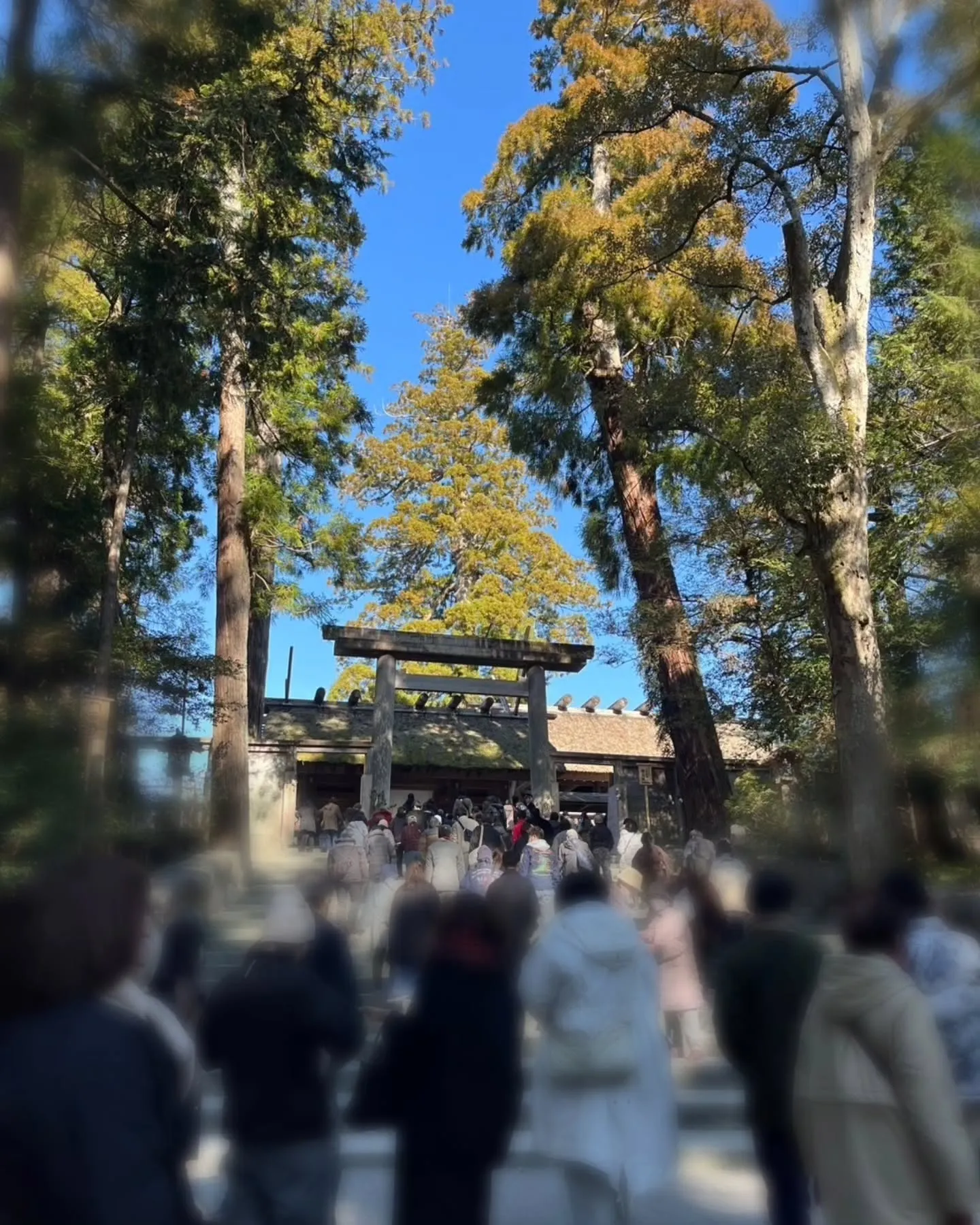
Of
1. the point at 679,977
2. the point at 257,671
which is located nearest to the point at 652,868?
the point at 679,977

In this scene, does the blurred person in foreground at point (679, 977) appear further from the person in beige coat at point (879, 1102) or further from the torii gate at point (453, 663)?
the torii gate at point (453, 663)

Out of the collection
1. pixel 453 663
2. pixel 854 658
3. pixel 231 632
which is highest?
pixel 453 663

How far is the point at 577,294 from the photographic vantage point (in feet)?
54.3

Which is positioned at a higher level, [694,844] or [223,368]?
[223,368]

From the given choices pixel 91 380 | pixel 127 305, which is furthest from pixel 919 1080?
pixel 91 380

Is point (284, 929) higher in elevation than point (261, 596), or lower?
lower

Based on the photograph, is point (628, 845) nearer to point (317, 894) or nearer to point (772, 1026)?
point (317, 894)

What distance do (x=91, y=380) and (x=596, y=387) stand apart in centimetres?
849

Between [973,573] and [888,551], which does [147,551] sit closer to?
[888,551]

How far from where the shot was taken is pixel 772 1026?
12.4 ft

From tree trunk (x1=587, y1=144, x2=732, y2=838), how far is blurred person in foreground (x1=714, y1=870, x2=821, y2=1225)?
1193 centimetres

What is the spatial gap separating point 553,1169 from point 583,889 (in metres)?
2.05

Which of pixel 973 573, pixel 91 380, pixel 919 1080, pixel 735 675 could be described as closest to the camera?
pixel 919 1080

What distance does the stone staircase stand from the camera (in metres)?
4.68
